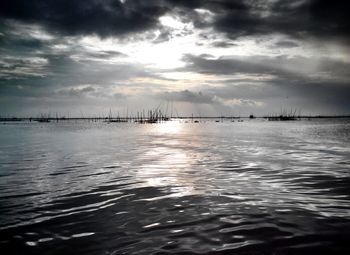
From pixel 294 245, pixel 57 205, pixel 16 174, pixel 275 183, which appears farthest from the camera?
pixel 16 174

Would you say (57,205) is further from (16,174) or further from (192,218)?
(16,174)

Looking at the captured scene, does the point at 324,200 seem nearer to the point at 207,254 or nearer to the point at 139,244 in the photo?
the point at 207,254

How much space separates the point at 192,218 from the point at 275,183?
6336 mm

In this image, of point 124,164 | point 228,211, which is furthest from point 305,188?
point 124,164

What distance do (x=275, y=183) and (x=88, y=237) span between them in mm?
9077

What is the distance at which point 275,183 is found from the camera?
13.2 m

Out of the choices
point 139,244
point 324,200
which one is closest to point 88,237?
point 139,244

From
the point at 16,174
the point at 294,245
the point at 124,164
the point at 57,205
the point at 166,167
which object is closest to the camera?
the point at 294,245

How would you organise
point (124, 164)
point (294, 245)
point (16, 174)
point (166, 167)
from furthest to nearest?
1. point (124, 164)
2. point (166, 167)
3. point (16, 174)
4. point (294, 245)

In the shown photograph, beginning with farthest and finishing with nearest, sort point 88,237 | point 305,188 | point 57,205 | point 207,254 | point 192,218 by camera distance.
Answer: point 305,188
point 57,205
point 192,218
point 88,237
point 207,254

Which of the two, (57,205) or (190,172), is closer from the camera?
(57,205)

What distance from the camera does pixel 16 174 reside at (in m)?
16.3

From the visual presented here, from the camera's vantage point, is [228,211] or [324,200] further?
[324,200]

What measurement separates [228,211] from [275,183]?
16.9 feet
